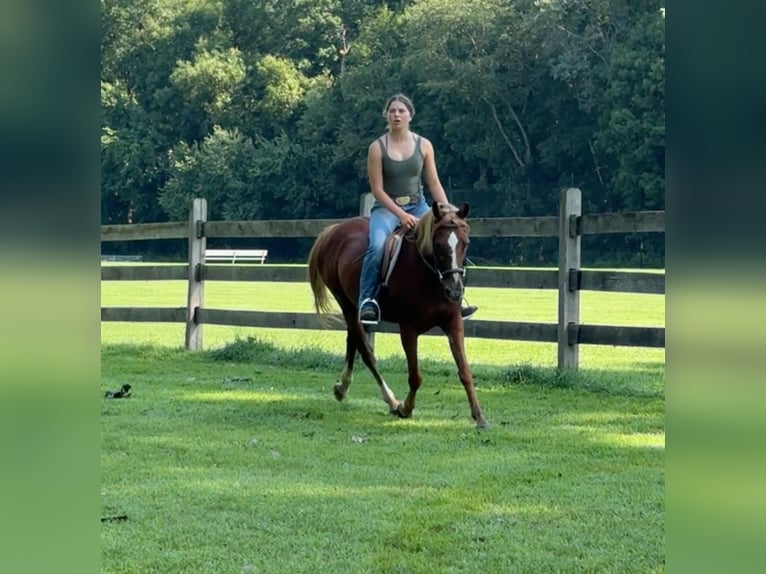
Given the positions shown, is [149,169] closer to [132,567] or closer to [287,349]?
[287,349]

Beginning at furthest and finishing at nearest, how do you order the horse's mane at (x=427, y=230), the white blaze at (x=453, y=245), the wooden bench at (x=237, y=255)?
the wooden bench at (x=237, y=255) → the horse's mane at (x=427, y=230) → the white blaze at (x=453, y=245)

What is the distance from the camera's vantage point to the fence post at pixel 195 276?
10.7 metres

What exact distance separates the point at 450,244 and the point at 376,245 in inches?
33.1

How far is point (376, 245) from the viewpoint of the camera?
6.81m

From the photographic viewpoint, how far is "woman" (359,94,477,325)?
21.9 feet

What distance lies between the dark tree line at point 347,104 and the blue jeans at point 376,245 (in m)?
35.4

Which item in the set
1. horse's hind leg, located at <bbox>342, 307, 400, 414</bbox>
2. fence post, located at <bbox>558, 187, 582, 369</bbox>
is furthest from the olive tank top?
fence post, located at <bbox>558, 187, 582, 369</bbox>

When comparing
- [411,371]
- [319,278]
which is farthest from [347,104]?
[411,371]

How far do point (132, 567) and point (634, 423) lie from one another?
12.7 ft

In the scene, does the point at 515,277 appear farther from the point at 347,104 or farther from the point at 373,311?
the point at 347,104

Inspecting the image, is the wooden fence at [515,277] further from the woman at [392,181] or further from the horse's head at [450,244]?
the horse's head at [450,244]

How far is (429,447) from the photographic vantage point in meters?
5.62

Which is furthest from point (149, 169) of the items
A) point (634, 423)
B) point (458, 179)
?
point (634, 423)

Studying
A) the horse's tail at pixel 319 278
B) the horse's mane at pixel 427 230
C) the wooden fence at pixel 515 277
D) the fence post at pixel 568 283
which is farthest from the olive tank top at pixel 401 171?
the fence post at pixel 568 283
